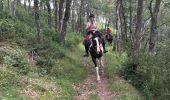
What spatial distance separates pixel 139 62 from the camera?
53.8ft

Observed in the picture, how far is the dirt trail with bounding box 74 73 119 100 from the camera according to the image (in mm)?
13656

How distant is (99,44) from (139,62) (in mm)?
1992

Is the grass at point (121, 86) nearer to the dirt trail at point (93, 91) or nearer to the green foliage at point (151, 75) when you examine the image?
the dirt trail at point (93, 91)

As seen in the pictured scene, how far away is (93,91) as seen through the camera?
14.3 meters

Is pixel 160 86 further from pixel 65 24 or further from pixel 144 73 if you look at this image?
pixel 65 24

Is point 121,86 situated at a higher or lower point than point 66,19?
lower

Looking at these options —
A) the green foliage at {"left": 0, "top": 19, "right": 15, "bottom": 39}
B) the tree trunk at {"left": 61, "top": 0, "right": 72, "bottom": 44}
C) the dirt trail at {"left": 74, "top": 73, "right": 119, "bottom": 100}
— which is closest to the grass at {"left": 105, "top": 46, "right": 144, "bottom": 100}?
the dirt trail at {"left": 74, "top": 73, "right": 119, "bottom": 100}

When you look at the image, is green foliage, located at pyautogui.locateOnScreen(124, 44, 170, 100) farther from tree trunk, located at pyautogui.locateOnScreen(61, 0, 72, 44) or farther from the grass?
tree trunk, located at pyautogui.locateOnScreen(61, 0, 72, 44)

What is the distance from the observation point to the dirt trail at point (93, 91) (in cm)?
1366

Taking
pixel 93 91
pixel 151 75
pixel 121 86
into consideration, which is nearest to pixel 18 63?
pixel 93 91

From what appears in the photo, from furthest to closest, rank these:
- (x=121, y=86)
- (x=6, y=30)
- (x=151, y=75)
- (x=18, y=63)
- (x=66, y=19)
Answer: (x=66, y=19) < (x=6, y=30) < (x=151, y=75) < (x=121, y=86) < (x=18, y=63)

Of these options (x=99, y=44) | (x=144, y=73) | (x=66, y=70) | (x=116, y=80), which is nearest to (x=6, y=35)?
(x=66, y=70)

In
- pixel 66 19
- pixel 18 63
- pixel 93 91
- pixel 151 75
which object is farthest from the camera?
pixel 66 19

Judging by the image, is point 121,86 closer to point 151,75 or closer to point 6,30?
point 151,75
